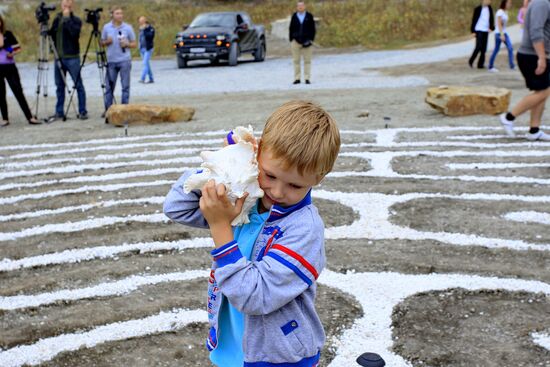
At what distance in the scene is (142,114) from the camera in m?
11.3

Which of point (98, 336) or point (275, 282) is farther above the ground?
point (275, 282)

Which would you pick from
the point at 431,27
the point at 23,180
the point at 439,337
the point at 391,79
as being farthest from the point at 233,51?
the point at 439,337

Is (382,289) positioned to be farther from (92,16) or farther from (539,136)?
(92,16)

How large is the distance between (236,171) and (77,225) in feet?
13.3

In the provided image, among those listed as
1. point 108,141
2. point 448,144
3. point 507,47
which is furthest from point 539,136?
point 507,47

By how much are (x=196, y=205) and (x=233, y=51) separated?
20638 mm

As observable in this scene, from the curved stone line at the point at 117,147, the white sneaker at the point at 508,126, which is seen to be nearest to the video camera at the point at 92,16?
Result: the curved stone line at the point at 117,147

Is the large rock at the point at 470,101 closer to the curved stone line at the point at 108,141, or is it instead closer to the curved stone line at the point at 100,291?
the curved stone line at the point at 108,141

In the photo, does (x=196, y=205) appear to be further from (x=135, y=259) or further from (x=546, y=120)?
(x=546, y=120)

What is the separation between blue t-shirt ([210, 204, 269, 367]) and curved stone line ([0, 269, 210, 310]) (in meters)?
2.20

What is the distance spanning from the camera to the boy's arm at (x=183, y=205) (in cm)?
228

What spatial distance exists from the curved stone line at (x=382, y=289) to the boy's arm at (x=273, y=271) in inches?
63.6

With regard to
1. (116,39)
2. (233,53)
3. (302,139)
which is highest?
(302,139)

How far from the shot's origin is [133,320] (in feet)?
13.0
